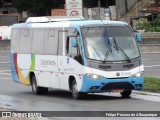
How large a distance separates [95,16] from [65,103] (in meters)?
49.0

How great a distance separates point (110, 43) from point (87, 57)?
0.85m

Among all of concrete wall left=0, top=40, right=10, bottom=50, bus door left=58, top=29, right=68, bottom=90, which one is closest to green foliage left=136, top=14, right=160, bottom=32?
concrete wall left=0, top=40, right=10, bottom=50

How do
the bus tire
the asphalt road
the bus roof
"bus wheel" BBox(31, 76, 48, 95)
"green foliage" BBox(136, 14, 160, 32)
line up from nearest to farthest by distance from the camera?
the asphalt road
the bus tire
the bus roof
"bus wheel" BBox(31, 76, 48, 95)
"green foliage" BBox(136, 14, 160, 32)

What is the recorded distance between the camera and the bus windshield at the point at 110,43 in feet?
62.2

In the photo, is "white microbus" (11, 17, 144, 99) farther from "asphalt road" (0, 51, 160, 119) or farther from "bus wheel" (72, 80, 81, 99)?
"asphalt road" (0, 51, 160, 119)

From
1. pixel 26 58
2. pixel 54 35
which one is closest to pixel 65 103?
pixel 54 35

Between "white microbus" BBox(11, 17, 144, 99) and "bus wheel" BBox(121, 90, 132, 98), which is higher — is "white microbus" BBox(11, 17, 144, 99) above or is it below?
above

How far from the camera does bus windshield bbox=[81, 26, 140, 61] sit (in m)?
19.0

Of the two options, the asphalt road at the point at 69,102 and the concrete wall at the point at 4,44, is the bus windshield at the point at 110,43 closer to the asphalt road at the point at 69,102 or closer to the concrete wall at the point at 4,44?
the asphalt road at the point at 69,102

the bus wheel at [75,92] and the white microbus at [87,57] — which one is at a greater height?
the white microbus at [87,57]

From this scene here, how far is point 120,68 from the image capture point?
18.7m

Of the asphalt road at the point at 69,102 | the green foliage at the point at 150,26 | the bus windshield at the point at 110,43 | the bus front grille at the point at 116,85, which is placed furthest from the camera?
the green foliage at the point at 150,26

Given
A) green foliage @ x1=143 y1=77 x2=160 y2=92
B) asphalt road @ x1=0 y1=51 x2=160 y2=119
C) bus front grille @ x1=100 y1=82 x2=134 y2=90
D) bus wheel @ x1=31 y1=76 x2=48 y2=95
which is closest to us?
asphalt road @ x1=0 y1=51 x2=160 y2=119

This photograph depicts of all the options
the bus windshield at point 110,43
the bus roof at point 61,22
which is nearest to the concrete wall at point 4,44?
the bus roof at point 61,22
